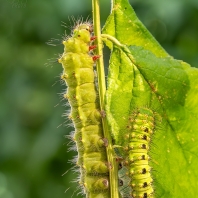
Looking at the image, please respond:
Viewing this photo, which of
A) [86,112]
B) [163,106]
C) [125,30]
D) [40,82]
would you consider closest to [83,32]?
[125,30]

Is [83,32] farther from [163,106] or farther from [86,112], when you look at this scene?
[163,106]

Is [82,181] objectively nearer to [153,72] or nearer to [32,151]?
[153,72]

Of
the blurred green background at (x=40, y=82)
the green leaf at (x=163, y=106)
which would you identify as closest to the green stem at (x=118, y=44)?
the green leaf at (x=163, y=106)

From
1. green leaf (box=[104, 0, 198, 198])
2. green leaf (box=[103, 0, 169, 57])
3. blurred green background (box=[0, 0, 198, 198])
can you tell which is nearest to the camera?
green leaf (box=[104, 0, 198, 198])

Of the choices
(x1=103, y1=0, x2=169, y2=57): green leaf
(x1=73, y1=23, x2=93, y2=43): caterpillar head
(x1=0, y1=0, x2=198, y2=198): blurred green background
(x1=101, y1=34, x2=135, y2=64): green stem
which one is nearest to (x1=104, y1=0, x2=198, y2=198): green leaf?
(x1=101, y1=34, x2=135, y2=64): green stem

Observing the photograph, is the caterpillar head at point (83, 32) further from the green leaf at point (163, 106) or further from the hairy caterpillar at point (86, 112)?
the green leaf at point (163, 106)

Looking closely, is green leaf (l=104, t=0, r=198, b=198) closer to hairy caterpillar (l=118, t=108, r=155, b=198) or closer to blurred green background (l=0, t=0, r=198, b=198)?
hairy caterpillar (l=118, t=108, r=155, b=198)
